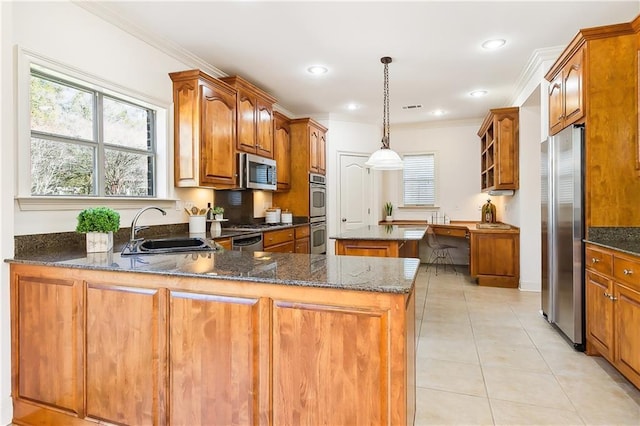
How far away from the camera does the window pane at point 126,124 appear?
116 inches

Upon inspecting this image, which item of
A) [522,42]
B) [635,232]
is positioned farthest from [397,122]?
[635,232]

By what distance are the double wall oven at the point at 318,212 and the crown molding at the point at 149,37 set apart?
2209 mm

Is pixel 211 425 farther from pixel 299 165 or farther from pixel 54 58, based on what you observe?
pixel 299 165

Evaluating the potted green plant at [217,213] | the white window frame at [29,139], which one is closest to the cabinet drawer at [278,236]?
the potted green plant at [217,213]

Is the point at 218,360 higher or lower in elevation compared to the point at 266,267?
lower

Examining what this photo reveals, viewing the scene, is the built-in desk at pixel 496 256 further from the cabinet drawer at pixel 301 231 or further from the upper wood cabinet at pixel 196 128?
the upper wood cabinet at pixel 196 128

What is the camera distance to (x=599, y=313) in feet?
8.34

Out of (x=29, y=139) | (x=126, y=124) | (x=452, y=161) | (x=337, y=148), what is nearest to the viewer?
(x=29, y=139)

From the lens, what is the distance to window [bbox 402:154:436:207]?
678 cm

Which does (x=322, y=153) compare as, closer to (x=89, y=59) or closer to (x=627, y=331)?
(x=89, y=59)

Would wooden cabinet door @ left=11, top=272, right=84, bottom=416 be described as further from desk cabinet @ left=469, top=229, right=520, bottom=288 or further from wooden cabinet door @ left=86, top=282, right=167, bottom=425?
desk cabinet @ left=469, top=229, right=520, bottom=288

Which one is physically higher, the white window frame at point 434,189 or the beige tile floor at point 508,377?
the white window frame at point 434,189

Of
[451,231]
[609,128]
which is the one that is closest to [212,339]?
[609,128]

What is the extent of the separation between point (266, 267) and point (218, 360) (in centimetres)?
44
